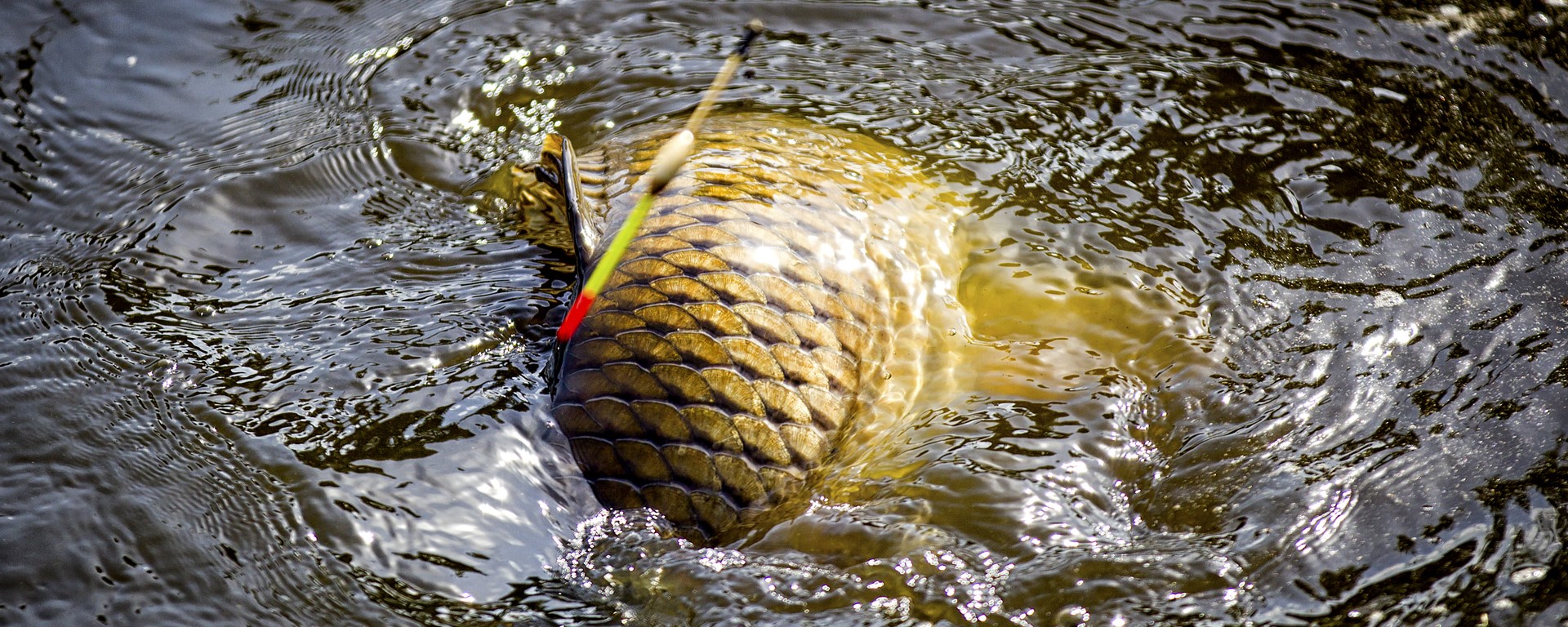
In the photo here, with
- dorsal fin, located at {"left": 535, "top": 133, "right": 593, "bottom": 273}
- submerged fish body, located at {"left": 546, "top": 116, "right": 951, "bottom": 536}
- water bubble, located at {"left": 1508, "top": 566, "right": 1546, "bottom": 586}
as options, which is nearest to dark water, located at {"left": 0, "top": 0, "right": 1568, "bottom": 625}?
water bubble, located at {"left": 1508, "top": 566, "right": 1546, "bottom": 586}

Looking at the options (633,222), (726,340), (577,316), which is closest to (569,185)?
(633,222)

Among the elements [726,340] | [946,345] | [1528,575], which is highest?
[726,340]

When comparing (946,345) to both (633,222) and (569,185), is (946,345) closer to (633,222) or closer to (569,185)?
(633,222)

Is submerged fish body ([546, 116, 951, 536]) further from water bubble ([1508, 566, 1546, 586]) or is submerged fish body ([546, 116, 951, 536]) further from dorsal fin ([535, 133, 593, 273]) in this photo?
water bubble ([1508, 566, 1546, 586])

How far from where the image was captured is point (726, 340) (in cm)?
209

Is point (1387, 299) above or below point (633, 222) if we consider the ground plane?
below

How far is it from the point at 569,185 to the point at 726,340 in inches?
20.8

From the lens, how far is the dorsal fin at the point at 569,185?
7.39 ft

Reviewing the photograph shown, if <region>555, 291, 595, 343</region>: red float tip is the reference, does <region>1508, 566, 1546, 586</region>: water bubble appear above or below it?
below

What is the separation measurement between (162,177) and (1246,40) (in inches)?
141

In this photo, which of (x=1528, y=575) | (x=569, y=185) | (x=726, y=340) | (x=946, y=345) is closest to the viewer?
(x=1528, y=575)

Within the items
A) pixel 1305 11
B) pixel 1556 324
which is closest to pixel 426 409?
pixel 1556 324

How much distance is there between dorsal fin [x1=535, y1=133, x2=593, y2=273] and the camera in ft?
7.39

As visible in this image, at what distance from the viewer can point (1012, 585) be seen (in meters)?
2.03
